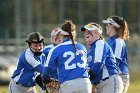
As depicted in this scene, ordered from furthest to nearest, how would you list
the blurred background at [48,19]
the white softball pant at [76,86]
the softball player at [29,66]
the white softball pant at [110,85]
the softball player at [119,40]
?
the blurred background at [48,19] < the softball player at [119,40] < the softball player at [29,66] < the white softball pant at [110,85] < the white softball pant at [76,86]

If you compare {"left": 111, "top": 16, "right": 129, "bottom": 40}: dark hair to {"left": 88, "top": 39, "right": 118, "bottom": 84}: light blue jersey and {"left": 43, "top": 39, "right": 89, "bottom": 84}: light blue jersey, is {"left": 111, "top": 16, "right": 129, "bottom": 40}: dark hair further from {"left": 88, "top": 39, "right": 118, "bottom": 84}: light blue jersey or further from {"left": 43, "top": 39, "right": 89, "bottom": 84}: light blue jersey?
{"left": 43, "top": 39, "right": 89, "bottom": 84}: light blue jersey

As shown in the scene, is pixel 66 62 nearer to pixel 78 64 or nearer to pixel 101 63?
pixel 78 64

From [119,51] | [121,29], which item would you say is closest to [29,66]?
[119,51]

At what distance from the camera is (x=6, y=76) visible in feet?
82.3

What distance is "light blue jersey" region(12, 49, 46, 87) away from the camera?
11.6 m

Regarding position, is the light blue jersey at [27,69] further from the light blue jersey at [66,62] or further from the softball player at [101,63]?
the light blue jersey at [66,62]

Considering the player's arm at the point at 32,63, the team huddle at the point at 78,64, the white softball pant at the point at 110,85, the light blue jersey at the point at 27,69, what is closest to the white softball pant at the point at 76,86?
the team huddle at the point at 78,64

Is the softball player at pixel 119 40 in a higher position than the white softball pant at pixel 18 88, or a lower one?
higher

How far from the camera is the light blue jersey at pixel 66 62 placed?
10.0 meters

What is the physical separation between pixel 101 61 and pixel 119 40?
1.37m

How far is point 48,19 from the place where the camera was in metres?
38.2

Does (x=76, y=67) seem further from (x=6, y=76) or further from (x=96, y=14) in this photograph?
(x=96, y=14)

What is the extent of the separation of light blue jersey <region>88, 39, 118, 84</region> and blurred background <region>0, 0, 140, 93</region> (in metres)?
10.6

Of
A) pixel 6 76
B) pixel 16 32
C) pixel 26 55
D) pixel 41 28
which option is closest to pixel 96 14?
pixel 41 28
